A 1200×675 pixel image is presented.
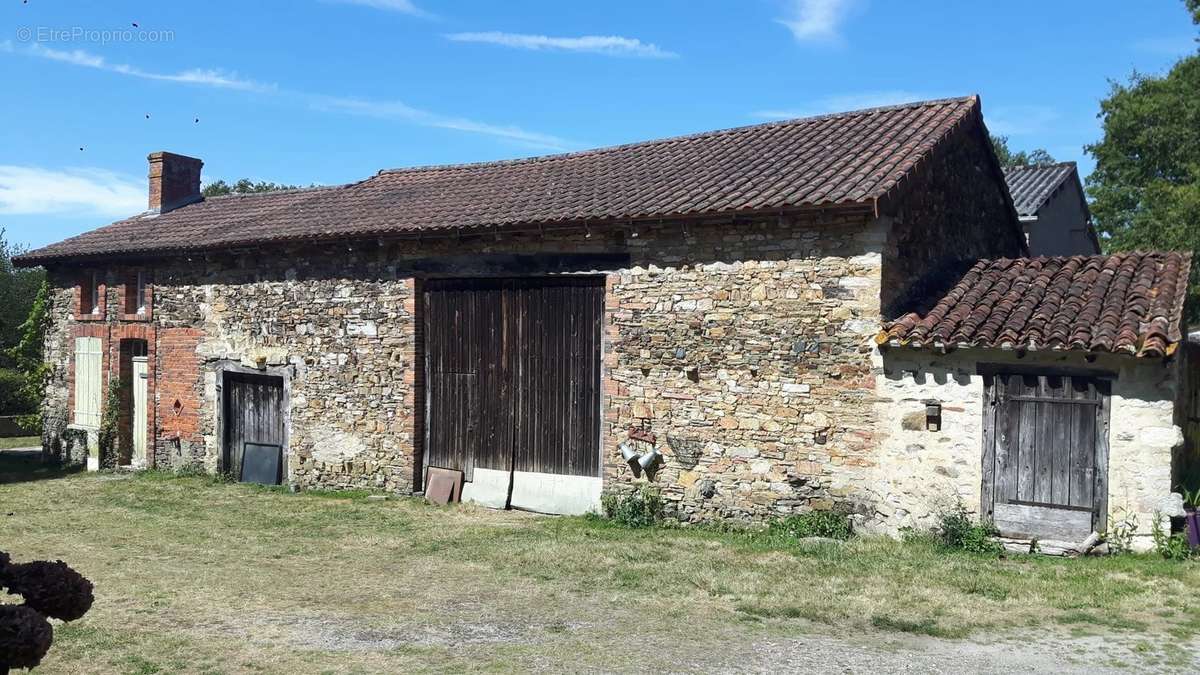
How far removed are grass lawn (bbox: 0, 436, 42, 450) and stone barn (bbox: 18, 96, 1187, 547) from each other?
515 cm

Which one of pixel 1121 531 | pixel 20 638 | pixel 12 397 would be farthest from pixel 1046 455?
pixel 12 397

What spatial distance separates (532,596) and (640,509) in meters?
3.48

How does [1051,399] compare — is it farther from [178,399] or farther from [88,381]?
[88,381]

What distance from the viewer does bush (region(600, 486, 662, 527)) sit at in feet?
37.9

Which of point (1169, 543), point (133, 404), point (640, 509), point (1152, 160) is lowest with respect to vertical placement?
point (640, 509)

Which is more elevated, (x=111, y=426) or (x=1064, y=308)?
(x=1064, y=308)

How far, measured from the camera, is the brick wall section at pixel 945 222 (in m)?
10.8

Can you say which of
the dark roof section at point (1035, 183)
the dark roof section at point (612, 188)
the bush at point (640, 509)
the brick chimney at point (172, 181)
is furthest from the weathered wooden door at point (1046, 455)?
the brick chimney at point (172, 181)

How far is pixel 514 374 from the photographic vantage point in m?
13.0

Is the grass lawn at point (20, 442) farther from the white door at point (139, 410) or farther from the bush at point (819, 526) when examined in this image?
the bush at point (819, 526)

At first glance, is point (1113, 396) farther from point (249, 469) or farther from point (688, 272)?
point (249, 469)

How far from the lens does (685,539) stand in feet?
35.1

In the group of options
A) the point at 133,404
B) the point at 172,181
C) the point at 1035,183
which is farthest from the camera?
the point at 1035,183

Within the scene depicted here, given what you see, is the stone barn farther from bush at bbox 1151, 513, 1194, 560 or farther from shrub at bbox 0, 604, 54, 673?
shrub at bbox 0, 604, 54, 673
